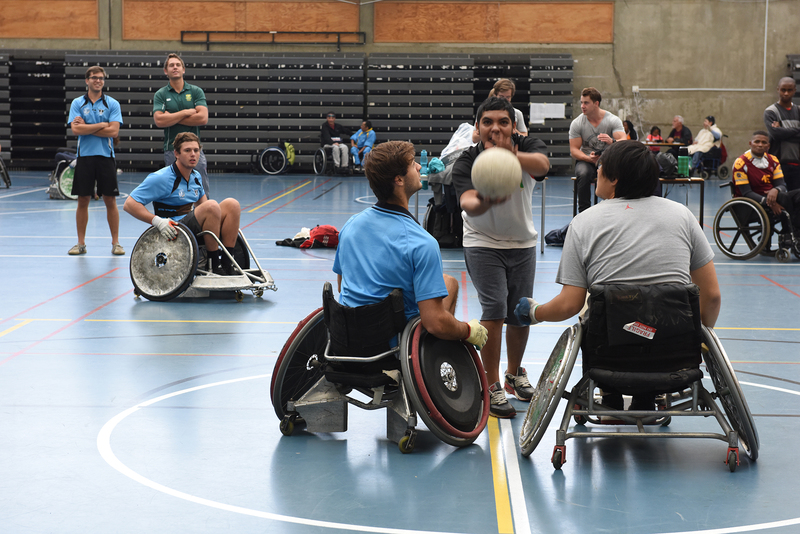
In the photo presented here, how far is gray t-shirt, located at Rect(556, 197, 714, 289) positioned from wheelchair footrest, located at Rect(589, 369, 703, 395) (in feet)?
1.22

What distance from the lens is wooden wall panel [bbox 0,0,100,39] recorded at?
2408 centimetres

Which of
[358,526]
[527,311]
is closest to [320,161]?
[527,311]

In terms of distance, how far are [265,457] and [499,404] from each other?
1.25m

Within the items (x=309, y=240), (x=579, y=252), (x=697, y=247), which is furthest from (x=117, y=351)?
(x=309, y=240)

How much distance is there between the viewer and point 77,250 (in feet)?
31.1

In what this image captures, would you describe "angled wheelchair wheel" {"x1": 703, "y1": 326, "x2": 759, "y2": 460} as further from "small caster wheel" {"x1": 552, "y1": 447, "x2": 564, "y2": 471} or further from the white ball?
the white ball

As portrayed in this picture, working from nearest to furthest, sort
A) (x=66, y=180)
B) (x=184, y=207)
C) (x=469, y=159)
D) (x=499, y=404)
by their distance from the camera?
1. (x=469, y=159)
2. (x=499, y=404)
3. (x=184, y=207)
4. (x=66, y=180)

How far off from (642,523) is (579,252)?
3.74 feet

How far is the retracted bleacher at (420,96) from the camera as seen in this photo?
78.0 ft

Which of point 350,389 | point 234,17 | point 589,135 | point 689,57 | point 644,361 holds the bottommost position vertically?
Answer: point 350,389

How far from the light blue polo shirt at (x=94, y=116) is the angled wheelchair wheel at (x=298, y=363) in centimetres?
618

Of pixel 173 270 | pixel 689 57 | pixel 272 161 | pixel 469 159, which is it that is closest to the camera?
pixel 469 159

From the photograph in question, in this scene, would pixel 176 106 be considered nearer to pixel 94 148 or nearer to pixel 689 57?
pixel 94 148

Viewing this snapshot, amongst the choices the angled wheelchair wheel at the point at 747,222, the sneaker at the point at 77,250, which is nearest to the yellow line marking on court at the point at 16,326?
the sneaker at the point at 77,250
